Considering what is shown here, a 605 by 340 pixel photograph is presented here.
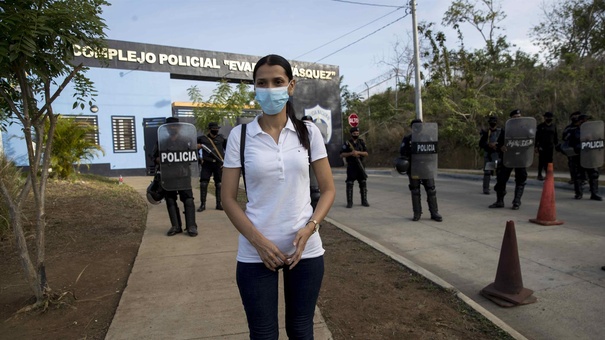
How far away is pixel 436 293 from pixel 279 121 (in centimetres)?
254

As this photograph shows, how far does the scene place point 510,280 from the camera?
144 inches

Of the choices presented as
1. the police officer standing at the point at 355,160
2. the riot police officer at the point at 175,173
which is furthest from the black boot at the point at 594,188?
the riot police officer at the point at 175,173

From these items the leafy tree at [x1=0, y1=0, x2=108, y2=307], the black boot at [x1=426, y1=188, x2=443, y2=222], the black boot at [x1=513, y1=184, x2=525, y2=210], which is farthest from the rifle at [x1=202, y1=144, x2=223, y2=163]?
the black boot at [x1=513, y1=184, x2=525, y2=210]

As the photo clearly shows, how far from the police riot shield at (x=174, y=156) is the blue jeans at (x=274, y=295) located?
435 centimetres

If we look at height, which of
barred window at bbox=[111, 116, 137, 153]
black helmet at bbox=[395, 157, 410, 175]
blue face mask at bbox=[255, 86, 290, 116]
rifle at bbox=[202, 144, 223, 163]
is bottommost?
black helmet at bbox=[395, 157, 410, 175]

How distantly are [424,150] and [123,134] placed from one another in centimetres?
1638

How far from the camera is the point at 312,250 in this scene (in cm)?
198

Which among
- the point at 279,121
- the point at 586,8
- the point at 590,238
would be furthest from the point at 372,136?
the point at 279,121

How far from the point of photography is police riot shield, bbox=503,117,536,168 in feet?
24.1

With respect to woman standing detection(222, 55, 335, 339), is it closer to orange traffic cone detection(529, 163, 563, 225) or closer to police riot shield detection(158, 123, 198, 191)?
police riot shield detection(158, 123, 198, 191)

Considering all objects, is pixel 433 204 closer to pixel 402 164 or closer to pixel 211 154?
pixel 402 164

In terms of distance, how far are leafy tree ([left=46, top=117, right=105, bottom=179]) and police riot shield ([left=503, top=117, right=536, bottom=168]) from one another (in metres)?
11.3

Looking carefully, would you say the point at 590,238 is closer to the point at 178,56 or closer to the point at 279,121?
the point at 279,121

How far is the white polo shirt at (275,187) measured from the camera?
191cm
